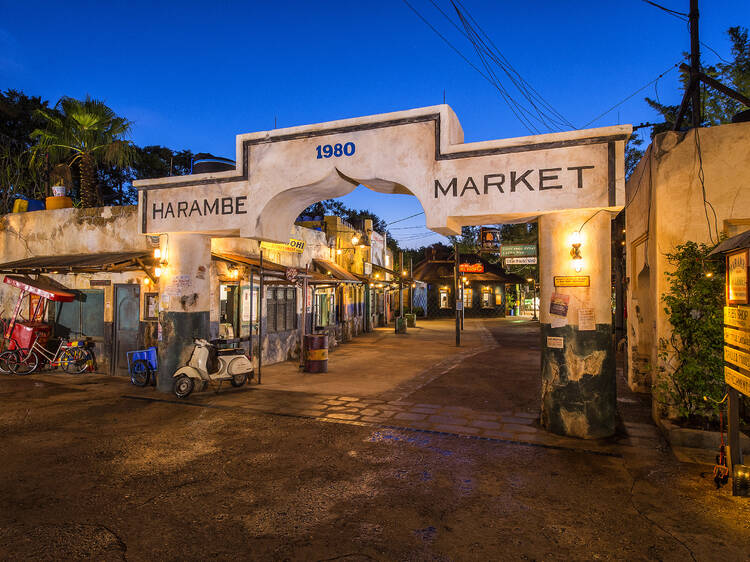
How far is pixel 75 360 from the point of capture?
11945 mm

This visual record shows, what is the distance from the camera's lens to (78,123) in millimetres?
13383

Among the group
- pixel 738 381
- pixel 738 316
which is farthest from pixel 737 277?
pixel 738 381

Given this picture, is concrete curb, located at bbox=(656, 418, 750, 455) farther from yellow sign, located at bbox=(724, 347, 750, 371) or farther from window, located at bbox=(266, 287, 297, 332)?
window, located at bbox=(266, 287, 297, 332)

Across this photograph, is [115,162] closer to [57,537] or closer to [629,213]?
[57,537]

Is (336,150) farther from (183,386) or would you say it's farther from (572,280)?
(183,386)

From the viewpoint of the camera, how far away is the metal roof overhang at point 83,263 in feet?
34.9

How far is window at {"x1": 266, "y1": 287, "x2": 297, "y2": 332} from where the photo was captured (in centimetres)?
1391

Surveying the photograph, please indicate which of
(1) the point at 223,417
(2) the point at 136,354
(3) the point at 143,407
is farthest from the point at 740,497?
(2) the point at 136,354

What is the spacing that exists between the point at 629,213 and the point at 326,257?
11595mm

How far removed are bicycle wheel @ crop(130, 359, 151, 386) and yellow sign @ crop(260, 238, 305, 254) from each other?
189 inches

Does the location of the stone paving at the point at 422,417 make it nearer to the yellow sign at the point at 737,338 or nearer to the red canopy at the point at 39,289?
the yellow sign at the point at 737,338

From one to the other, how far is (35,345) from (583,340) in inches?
524

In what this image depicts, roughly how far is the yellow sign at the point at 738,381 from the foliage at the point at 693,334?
5.29ft

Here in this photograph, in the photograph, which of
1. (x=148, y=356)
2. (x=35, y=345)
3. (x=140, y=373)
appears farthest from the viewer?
(x=35, y=345)
